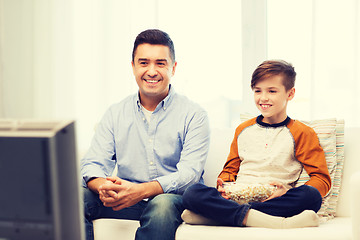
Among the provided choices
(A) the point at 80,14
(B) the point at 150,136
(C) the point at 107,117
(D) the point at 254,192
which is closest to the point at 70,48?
(A) the point at 80,14

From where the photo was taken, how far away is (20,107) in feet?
11.1

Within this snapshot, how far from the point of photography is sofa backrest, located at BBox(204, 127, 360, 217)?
73.8 inches

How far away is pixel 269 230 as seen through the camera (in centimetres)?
152

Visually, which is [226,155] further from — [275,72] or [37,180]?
[37,180]

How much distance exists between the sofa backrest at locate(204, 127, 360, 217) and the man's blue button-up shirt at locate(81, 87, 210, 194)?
0.58 ft

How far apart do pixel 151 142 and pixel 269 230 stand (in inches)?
26.3

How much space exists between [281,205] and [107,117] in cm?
91

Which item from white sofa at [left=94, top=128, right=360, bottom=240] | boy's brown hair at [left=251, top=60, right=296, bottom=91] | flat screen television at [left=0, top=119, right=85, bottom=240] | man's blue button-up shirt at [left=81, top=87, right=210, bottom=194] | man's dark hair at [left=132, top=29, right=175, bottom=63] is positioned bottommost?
white sofa at [left=94, top=128, right=360, bottom=240]

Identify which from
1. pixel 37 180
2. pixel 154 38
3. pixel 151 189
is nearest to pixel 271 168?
pixel 151 189

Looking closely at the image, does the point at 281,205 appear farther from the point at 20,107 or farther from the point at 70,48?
the point at 20,107

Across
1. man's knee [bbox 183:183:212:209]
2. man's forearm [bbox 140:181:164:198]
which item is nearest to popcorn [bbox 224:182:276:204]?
man's knee [bbox 183:183:212:209]

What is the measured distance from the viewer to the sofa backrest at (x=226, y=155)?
187 cm

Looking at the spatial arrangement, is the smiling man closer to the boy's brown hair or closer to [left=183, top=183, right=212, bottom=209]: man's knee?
[left=183, top=183, right=212, bottom=209]: man's knee

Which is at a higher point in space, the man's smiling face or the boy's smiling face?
→ the man's smiling face
